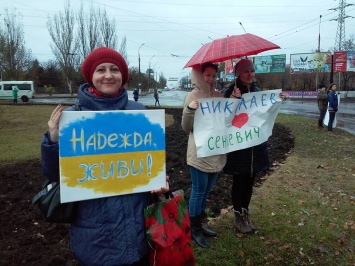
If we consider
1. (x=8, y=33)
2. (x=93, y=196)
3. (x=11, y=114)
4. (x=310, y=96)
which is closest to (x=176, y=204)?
(x=93, y=196)

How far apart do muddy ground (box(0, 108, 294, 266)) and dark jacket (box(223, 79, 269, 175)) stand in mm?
1222

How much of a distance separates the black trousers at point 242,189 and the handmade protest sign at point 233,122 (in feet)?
1.43

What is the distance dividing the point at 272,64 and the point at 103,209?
5035 centimetres

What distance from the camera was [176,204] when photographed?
2084 mm

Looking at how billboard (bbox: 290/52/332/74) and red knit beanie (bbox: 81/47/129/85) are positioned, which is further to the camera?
billboard (bbox: 290/52/332/74)

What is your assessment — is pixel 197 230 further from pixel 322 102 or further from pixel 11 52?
pixel 11 52

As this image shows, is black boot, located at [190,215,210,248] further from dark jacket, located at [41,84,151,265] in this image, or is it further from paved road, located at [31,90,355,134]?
paved road, located at [31,90,355,134]

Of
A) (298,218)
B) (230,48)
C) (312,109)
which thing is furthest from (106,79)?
(312,109)

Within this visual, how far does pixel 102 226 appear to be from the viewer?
1.90m

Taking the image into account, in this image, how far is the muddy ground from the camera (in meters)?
3.37

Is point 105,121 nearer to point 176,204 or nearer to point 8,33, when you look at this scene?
point 176,204

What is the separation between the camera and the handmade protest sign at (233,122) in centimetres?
327

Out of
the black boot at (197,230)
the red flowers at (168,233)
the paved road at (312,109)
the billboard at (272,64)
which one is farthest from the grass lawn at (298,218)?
the billboard at (272,64)

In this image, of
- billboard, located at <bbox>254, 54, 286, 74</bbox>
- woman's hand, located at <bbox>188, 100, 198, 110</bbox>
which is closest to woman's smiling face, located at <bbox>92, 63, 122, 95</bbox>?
woman's hand, located at <bbox>188, 100, 198, 110</bbox>
